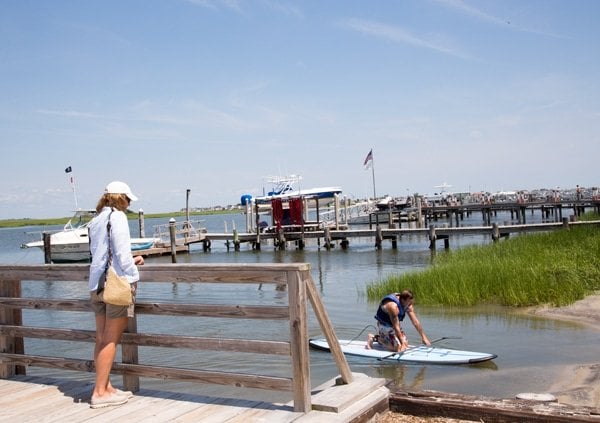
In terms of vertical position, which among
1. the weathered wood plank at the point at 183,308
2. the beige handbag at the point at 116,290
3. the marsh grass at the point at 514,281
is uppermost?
the beige handbag at the point at 116,290

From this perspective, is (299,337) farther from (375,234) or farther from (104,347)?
(375,234)

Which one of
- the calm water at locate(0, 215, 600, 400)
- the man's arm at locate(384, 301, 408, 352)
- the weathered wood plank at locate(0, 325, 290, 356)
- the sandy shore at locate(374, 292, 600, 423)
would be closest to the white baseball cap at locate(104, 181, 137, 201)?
the weathered wood plank at locate(0, 325, 290, 356)

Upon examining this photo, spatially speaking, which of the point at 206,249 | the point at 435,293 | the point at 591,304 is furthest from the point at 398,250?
the point at 591,304

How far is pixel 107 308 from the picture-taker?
5508mm

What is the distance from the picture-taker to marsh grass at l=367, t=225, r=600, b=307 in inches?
624

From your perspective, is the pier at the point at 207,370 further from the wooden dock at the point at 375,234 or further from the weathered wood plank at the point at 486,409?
the wooden dock at the point at 375,234

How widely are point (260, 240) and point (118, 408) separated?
1452 inches

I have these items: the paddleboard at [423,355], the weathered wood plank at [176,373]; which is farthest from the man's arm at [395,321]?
the weathered wood plank at [176,373]

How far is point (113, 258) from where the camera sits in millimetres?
5387

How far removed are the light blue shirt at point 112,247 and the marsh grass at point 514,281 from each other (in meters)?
12.6

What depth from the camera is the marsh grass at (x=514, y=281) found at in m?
15.8

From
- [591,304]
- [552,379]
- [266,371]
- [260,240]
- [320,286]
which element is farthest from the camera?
[260,240]

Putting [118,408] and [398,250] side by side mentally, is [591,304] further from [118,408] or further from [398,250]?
[398,250]

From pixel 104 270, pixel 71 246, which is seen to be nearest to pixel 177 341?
pixel 104 270
